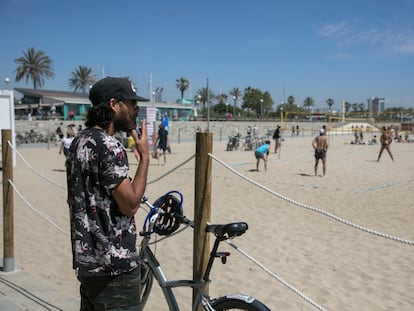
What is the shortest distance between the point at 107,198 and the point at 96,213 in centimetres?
8

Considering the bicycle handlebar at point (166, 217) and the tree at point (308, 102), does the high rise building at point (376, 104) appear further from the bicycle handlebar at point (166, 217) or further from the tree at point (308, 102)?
the bicycle handlebar at point (166, 217)

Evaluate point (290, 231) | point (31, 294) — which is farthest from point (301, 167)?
point (31, 294)

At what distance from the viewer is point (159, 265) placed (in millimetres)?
2420

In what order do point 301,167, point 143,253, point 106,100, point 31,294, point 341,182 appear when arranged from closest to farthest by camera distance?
point 106,100 → point 143,253 → point 31,294 → point 341,182 → point 301,167

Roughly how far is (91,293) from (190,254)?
9.92ft

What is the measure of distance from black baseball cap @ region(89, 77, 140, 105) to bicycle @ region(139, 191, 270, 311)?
74 cm

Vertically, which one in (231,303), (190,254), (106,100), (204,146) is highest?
(106,100)

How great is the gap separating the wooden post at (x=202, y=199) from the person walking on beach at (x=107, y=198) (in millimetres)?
498

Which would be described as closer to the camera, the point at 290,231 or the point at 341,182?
the point at 290,231

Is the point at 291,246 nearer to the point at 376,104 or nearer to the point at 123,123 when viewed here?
the point at 123,123

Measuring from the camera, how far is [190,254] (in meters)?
4.77

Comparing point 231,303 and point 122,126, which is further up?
point 122,126

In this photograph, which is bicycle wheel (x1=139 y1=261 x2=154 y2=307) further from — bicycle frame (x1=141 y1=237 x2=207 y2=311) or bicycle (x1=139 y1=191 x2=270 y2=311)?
bicycle frame (x1=141 y1=237 x2=207 y2=311)

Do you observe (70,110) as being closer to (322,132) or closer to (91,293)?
(322,132)
